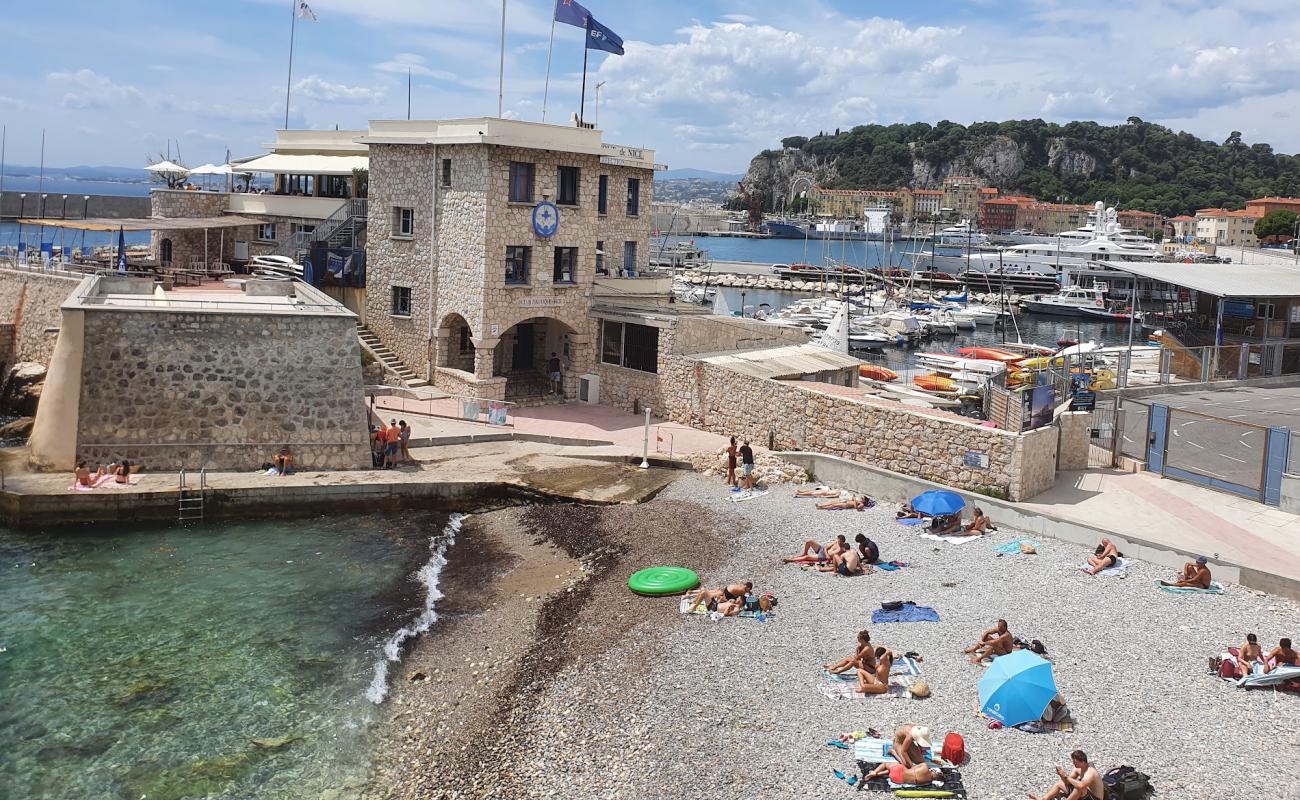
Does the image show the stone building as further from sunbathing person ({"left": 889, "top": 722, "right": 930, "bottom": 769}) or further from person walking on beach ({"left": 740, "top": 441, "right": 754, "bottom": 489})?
sunbathing person ({"left": 889, "top": 722, "right": 930, "bottom": 769})

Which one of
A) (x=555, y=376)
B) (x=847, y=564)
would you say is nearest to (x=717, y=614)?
(x=847, y=564)

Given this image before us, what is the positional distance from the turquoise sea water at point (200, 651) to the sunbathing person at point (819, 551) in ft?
26.2

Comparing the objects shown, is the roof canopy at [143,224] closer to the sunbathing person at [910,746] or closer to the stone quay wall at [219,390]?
the stone quay wall at [219,390]

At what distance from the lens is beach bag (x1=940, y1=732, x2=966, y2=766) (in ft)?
45.3

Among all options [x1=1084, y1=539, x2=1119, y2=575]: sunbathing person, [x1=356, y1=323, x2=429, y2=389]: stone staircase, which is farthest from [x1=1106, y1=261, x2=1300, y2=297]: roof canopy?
[x1=356, y1=323, x2=429, y2=389]: stone staircase

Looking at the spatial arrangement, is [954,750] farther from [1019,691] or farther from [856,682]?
[856,682]

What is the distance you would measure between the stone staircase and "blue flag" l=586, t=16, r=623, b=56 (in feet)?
44.0

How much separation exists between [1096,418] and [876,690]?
14.9 metres

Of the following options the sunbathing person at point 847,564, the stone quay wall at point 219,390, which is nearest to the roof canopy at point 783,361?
the sunbathing person at point 847,564

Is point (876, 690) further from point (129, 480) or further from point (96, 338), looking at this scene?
point (96, 338)

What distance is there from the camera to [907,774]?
43.8ft

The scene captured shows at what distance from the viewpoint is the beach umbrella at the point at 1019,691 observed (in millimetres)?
14734

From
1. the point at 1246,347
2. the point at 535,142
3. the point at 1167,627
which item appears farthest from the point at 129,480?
the point at 1246,347

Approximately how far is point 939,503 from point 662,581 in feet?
22.4
